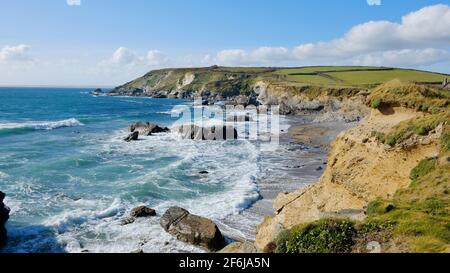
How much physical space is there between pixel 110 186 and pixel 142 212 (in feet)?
25.9

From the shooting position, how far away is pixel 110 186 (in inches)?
1155

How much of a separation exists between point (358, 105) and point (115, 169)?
55.7 m

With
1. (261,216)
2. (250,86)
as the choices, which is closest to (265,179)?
(261,216)

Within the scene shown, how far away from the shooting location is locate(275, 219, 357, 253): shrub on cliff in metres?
9.69

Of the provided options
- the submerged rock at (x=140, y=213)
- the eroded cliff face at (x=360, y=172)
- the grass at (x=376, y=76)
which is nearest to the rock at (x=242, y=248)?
the eroded cliff face at (x=360, y=172)

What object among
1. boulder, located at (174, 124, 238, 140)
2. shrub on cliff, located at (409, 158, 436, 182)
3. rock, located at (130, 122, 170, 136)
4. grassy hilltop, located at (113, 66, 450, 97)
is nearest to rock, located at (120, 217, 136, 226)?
shrub on cliff, located at (409, 158, 436, 182)

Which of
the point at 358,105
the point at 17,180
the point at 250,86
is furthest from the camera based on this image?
the point at 250,86

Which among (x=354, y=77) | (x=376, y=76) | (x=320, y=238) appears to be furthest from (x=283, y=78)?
(x=320, y=238)

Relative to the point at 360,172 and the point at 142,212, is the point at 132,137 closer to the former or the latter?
the point at 142,212

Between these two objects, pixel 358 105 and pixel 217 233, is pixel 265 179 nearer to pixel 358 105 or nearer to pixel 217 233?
pixel 217 233

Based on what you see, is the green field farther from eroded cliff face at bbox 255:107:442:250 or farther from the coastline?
eroded cliff face at bbox 255:107:442:250

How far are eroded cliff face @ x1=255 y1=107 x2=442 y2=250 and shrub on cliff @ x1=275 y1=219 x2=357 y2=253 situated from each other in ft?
11.0

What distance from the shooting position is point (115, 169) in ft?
114
